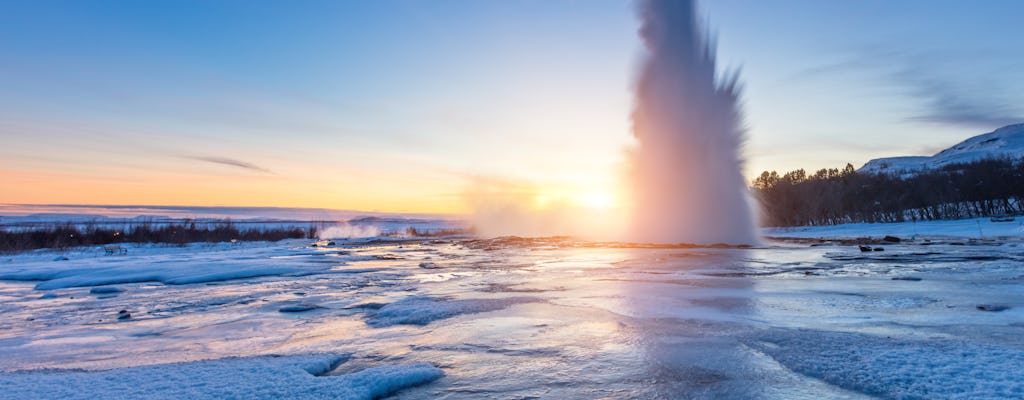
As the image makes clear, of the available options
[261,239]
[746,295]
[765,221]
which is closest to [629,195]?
[746,295]

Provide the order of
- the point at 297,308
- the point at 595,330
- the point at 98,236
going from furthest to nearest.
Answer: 1. the point at 98,236
2. the point at 297,308
3. the point at 595,330

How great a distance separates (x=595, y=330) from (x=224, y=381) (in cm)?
324

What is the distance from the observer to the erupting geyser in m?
23.2

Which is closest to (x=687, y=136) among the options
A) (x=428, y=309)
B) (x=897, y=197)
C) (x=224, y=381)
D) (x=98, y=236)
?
(x=428, y=309)

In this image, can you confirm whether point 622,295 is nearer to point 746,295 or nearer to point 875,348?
point 746,295

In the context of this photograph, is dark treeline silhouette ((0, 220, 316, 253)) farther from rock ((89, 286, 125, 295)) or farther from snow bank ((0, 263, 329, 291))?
rock ((89, 286, 125, 295))

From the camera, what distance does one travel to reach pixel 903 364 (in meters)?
3.70

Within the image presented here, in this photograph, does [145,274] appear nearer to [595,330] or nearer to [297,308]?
[297,308]

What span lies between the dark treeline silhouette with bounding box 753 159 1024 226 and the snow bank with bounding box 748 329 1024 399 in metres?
61.2

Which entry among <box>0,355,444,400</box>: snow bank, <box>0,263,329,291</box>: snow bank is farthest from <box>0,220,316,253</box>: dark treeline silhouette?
<box>0,355,444,400</box>: snow bank

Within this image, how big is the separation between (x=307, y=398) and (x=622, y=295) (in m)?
5.34

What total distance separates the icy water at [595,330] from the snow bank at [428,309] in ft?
0.13

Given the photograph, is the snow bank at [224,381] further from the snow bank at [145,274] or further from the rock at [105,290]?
the snow bank at [145,274]

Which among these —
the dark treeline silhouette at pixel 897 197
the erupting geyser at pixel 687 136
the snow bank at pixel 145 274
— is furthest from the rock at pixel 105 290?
the dark treeline silhouette at pixel 897 197
